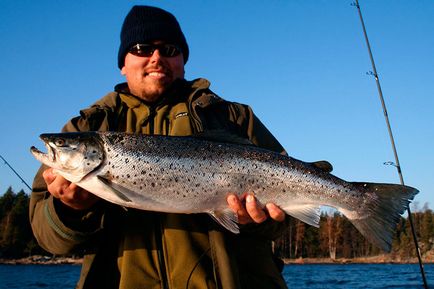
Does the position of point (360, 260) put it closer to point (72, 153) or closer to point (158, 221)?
point (158, 221)

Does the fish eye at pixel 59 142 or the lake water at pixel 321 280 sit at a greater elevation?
the fish eye at pixel 59 142

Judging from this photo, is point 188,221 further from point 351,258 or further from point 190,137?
point 351,258

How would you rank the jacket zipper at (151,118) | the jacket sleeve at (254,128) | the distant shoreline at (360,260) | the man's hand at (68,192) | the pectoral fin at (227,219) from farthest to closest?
the distant shoreline at (360,260)
the jacket sleeve at (254,128)
the jacket zipper at (151,118)
the pectoral fin at (227,219)
the man's hand at (68,192)

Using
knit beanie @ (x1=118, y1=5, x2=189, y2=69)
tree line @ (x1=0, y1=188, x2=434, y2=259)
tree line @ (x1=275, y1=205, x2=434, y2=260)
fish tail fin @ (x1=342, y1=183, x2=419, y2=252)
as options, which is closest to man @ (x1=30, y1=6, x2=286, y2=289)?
knit beanie @ (x1=118, y1=5, x2=189, y2=69)

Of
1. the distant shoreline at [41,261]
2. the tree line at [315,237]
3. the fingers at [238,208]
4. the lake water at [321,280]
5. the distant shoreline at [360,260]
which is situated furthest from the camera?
the distant shoreline at [360,260]

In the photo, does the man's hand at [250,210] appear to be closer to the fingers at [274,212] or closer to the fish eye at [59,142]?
the fingers at [274,212]

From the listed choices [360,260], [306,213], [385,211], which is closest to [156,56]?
[306,213]

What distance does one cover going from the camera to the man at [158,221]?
3.79 m

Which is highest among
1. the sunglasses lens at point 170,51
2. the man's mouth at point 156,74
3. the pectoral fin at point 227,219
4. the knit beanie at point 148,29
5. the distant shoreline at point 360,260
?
the knit beanie at point 148,29

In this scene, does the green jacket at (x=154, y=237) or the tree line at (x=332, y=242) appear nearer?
the green jacket at (x=154, y=237)

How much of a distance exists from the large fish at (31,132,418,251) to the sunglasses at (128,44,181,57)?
47.1 inches

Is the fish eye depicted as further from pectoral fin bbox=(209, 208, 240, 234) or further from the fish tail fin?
the fish tail fin

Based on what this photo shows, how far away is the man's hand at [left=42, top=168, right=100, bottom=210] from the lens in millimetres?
3744

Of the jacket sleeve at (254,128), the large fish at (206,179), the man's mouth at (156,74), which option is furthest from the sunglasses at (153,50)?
the large fish at (206,179)
